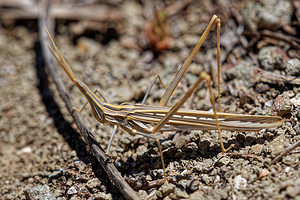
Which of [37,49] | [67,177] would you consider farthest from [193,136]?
[37,49]

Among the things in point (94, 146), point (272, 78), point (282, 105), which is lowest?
point (94, 146)

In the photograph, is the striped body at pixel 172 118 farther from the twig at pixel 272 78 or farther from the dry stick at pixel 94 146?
the twig at pixel 272 78

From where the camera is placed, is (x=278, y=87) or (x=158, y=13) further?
(x=158, y=13)

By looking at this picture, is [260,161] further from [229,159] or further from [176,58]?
[176,58]

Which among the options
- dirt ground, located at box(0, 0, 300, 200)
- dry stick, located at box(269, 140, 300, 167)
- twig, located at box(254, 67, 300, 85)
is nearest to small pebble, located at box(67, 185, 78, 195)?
dirt ground, located at box(0, 0, 300, 200)

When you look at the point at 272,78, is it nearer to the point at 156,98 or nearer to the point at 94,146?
the point at 156,98

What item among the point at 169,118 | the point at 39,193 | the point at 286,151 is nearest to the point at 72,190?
Result: the point at 39,193
